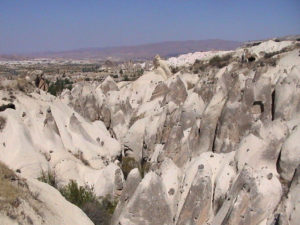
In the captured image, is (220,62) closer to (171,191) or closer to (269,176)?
(171,191)

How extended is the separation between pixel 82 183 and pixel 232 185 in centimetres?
628

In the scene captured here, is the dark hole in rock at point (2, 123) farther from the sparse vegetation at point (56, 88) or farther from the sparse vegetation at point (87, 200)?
the sparse vegetation at point (56, 88)

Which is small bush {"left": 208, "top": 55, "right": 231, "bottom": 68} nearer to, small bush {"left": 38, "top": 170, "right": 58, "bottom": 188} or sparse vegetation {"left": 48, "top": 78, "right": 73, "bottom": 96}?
sparse vegetation {"left": 48, "top": 78, "right": 73, "bottom": 96}

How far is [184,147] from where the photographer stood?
16734 millimetres

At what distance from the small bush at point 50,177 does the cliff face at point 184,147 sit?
21 centimetres

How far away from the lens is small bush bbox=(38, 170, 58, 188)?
1536cm

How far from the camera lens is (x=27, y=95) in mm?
19625

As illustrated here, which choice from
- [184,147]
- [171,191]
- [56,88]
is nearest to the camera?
[171,191]

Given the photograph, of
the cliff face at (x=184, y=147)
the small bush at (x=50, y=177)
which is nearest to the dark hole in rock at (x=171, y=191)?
the cliff face at (x=184, y=147)

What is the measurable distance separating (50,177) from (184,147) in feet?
17.0

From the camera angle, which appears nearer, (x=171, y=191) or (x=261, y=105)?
(x=171, y=191)

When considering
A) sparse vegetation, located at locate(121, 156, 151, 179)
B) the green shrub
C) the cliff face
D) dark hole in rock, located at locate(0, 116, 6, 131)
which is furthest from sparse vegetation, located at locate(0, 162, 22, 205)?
sparse vegetation, located at locate(121, 156, 151, 179)

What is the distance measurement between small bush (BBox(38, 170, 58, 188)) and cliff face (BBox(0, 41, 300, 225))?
21cm

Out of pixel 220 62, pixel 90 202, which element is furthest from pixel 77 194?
pixel 220 62
